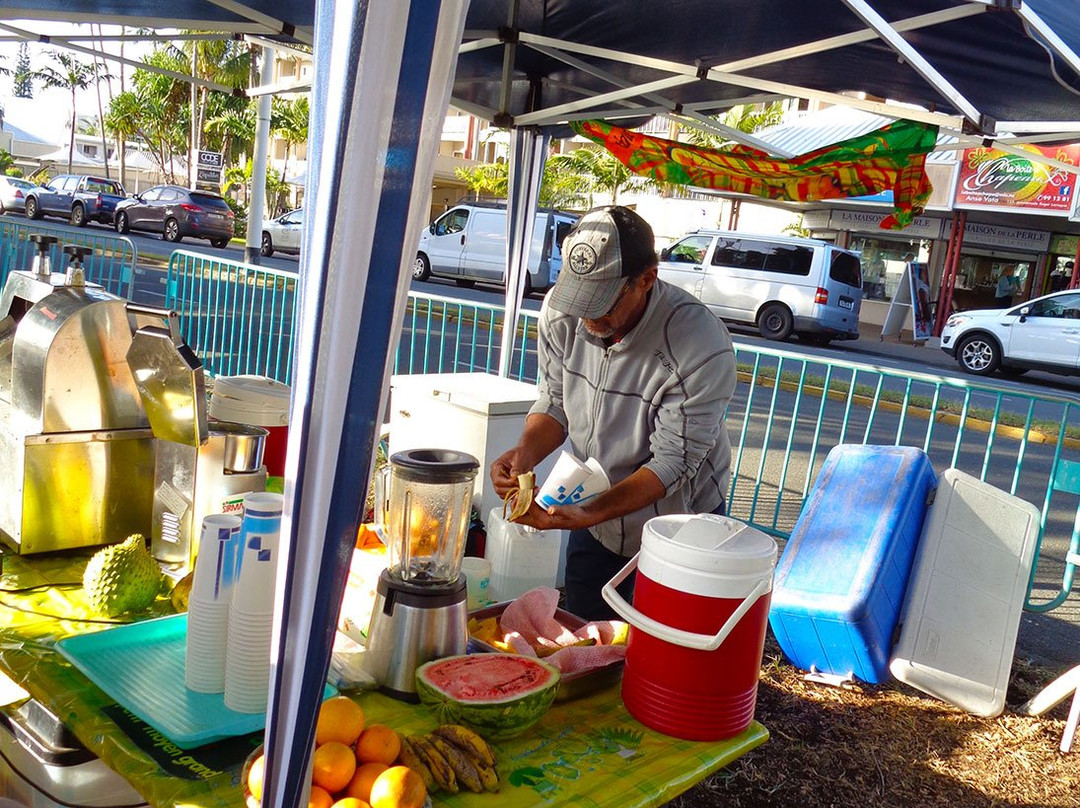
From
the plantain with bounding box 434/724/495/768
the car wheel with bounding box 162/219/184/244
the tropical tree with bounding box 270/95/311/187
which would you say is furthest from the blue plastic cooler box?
the tropical tree with bounding box 270/95/311/187

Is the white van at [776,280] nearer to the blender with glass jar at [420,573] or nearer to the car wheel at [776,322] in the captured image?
the car wheel at [776,322]

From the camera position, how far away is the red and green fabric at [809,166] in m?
4.78

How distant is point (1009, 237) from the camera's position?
22562 millimetres

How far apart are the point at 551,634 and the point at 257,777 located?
85cm

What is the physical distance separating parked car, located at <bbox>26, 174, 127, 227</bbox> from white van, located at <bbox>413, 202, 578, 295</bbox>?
39.4ft

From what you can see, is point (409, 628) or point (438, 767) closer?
point (438, 767)

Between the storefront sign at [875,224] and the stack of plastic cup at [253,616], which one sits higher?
the storefront sign at [875,224]

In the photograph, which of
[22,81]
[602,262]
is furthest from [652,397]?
[22,81]

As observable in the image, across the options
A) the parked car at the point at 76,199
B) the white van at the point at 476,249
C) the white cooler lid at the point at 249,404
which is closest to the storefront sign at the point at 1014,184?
the white van at the point at 476,249

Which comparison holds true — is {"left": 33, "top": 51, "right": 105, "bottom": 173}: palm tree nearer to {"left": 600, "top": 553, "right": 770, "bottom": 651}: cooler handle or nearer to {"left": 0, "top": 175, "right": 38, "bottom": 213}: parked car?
{"left": 0, "top": 175, "right": 38, "bottom": 213}: parked car

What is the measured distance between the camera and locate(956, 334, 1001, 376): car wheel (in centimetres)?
1647

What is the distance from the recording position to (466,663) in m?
1.83

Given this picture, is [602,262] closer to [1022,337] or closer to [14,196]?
[1022,337]

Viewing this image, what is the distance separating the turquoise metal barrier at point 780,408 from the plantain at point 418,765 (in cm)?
432
